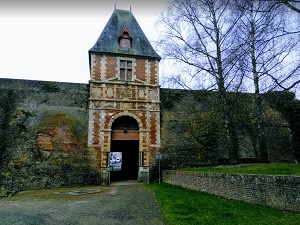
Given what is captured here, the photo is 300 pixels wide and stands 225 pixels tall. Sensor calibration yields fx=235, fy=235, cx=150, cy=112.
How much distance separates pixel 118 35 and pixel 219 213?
14378 millimetres

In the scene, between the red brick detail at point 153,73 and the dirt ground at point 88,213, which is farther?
the red brick detail at point 153,73

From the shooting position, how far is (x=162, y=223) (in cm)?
559

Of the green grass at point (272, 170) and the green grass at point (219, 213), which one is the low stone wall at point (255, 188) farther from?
the green grass at point (272, 170)

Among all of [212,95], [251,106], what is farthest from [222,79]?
[251,106]

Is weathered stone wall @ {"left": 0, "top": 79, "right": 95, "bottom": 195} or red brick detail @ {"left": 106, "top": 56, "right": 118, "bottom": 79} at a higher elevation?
red brick detail @ {"left": 106, "top": 56, "right": 118, "bottom": 79}

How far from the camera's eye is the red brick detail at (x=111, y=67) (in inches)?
610

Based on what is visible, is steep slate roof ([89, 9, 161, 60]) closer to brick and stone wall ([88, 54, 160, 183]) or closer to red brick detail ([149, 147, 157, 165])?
brick and stone wall ([88, 54, 160, 183])

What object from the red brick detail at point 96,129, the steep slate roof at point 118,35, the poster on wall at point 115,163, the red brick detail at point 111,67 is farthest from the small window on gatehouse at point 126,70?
the poster on wall at point 115,163

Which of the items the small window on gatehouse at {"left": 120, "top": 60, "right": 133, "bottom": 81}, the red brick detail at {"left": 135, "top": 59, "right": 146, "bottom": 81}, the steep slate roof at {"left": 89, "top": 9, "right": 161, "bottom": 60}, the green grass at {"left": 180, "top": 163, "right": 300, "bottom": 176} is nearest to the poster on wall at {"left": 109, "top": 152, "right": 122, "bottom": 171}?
the small window on gatehouse at {"left": 120, "top": 60, "right": 133, "bottom": 81}

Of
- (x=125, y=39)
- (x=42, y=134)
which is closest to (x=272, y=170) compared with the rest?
(x=42, y=134)

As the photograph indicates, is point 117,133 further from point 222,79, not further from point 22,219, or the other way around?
point 22,219

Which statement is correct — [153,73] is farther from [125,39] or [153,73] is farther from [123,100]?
[125,39]

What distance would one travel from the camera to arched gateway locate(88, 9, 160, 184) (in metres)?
14.7

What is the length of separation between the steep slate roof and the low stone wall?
32.2 feet
